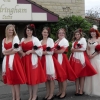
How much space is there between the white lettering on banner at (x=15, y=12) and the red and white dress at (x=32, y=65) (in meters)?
4.95

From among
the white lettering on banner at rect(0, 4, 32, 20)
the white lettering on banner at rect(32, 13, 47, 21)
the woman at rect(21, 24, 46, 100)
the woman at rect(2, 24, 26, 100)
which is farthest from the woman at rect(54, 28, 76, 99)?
the white lettering on banner at rect(32, 13, 47, 21)

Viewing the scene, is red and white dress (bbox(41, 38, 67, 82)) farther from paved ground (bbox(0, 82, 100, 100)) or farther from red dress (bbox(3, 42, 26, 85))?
paved ground (bbox(0, 82, 100, 100))

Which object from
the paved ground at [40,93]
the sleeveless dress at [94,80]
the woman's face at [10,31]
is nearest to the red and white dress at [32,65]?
the woman's face at [10,31]

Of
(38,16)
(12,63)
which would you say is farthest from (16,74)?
(38,16)

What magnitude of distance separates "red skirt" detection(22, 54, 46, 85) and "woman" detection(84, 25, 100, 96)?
150 cm

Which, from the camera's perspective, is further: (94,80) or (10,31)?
(94,80)

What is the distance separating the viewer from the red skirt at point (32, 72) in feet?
18.8

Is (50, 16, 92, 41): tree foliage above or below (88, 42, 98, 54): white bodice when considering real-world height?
above

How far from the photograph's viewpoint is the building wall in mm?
14383

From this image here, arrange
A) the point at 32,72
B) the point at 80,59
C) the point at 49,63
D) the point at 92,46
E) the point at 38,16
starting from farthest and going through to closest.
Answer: the point at 38,16, the point at 92,46, the point at 80,59, the point at 49,63, the point at 32,72

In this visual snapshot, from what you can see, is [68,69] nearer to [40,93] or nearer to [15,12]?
[40,93]

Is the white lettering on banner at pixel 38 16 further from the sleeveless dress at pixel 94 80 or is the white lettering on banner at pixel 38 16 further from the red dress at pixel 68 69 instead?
the red dress at pixel 68 69

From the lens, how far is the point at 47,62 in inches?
237

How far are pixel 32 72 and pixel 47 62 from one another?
478mm
